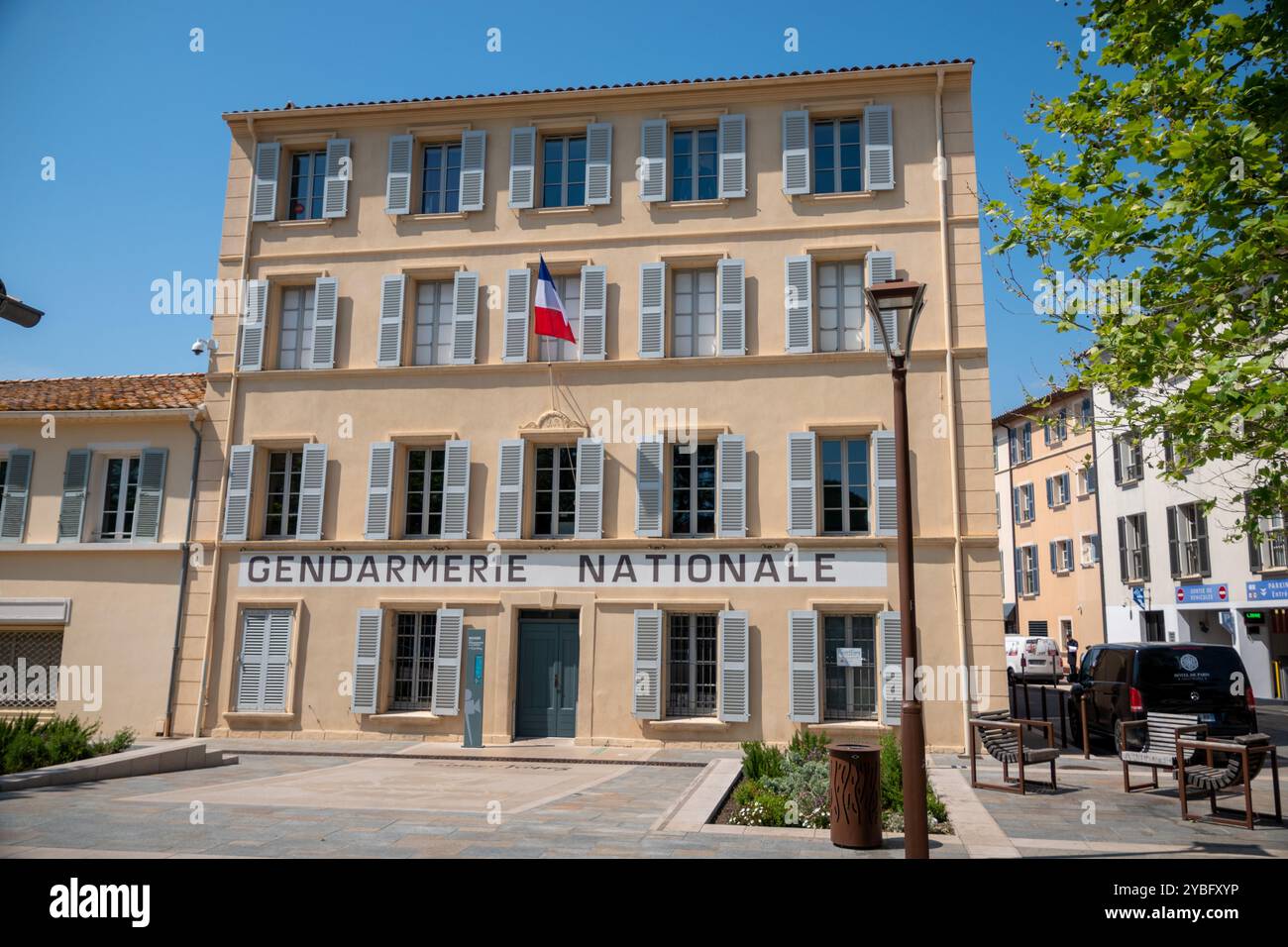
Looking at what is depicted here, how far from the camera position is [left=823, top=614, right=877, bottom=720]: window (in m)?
15.4

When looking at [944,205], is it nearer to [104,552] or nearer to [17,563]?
[104,552]

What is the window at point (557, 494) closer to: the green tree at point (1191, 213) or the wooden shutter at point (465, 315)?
the wooden shutter at point (465, 315)

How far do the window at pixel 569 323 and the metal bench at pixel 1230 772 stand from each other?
11470mm

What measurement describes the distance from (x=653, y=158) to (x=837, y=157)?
3473 millimetres

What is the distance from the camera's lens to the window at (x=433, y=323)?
17750 mm

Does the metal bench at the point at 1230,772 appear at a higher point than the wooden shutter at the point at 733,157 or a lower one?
lower

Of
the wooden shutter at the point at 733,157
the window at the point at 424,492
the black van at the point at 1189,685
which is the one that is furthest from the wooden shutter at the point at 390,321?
the black van at the point at 1189,685

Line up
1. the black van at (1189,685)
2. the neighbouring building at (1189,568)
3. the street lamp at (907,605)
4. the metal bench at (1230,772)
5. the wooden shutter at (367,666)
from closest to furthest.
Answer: the street lamp at (907,605)
the metal bench at (1230,772)
the black van at (1189,685)
the wooden shutter at (367,666)
the neighbouring building at (1189,568)

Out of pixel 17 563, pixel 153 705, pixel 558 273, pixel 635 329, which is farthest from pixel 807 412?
pixel 17 563

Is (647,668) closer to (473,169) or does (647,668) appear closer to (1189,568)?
(473,169)

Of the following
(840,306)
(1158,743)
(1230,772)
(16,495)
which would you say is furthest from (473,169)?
(1230,772)

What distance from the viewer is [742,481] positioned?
16.1 metres

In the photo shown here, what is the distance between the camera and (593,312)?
17031 millimetres

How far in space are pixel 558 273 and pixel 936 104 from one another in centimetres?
763
